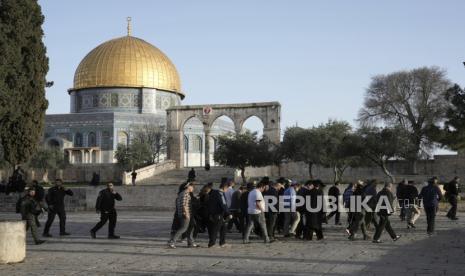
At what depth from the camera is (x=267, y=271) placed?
916cm

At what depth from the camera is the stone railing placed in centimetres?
4100

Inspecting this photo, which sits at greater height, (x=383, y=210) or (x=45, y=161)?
(x=45, y=161)

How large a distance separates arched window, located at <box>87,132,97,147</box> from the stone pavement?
48.1 m

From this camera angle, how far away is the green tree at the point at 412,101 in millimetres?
44469

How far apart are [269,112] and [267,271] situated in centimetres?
3697

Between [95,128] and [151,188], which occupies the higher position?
[95,128]

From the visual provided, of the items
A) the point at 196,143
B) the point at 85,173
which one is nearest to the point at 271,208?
the point at 85,173

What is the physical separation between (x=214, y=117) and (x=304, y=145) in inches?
425

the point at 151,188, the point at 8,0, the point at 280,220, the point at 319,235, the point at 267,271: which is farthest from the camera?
the point at 151,188

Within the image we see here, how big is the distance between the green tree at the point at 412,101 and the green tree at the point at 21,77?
27.9 metres

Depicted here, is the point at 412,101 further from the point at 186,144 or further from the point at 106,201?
the point at 106,201

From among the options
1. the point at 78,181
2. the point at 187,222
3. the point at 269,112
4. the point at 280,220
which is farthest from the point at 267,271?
the point at 78,181

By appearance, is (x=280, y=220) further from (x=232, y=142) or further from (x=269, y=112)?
(x=269, y=112)

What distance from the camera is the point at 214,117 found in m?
47.6
